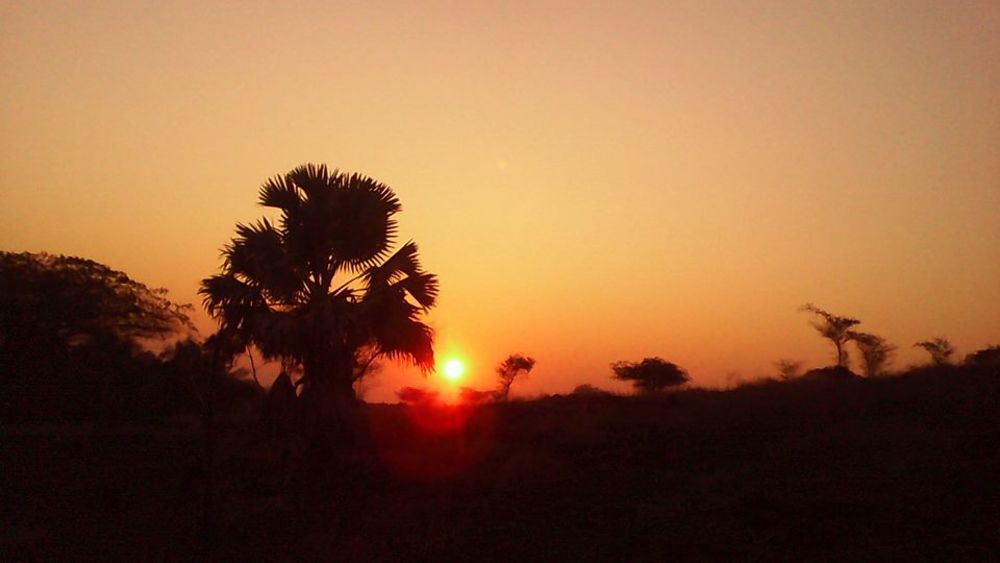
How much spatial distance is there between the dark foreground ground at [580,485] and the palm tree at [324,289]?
2455 mm

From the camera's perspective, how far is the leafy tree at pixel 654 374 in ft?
158

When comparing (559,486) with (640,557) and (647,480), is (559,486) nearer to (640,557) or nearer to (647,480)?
(647,480)

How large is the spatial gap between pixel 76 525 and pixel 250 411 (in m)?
10.2

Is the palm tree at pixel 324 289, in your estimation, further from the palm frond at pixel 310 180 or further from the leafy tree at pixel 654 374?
the leafy tree at pixel 654 374

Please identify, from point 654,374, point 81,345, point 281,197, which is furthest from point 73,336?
point 654,374

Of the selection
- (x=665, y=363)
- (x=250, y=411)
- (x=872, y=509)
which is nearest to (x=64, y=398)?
(x=250, y=411)

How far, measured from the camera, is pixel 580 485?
16.8 meters

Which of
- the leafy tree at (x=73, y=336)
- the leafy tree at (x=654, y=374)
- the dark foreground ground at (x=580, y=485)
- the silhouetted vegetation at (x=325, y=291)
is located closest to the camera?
the dark foreground ground at (x=580, y=485)

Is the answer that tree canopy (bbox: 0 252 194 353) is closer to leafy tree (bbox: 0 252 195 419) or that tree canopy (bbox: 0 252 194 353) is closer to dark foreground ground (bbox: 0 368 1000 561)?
leafy tree (bbox: 0 252 195 419)

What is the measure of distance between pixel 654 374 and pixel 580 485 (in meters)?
32.7

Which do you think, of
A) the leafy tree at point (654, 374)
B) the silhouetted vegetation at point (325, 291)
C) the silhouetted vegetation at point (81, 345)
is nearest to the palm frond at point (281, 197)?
the silhouetted vegetation at point (325, 291)

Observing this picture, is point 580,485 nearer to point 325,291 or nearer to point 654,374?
point 325,291

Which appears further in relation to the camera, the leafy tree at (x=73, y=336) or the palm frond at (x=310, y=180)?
the leafy tree at (x=73, y=336)

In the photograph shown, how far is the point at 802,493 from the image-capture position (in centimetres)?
1402
